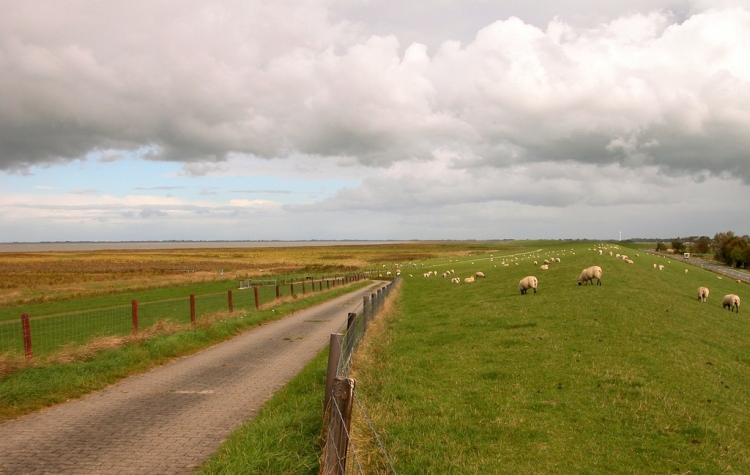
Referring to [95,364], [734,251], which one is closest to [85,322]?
[95,364]

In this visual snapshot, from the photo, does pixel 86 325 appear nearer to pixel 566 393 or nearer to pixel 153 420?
pixel 153 420

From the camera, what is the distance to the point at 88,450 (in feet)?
24.7

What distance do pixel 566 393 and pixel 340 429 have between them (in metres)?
6.48

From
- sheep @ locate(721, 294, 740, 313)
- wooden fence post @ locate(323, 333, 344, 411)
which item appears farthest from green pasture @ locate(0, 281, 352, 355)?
sheep @ locate(721, 294, 740, 313)

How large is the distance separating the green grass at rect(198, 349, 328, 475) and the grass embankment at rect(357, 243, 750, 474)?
1.12m

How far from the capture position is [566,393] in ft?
34.0

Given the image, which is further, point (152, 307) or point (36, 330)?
point (152, 307)

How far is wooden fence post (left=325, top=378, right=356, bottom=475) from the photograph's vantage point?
213 inches

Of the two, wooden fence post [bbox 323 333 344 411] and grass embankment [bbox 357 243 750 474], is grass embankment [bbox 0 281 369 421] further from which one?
wooden fence post [bbox 323 333 344 411]

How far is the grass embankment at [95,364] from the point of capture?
10.2m

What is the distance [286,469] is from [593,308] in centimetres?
1661

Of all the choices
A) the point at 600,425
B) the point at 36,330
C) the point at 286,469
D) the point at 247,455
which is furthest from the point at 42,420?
the point at 36,330

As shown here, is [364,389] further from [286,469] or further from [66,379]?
[66,379]

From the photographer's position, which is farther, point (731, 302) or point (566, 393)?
point (731, 302)
